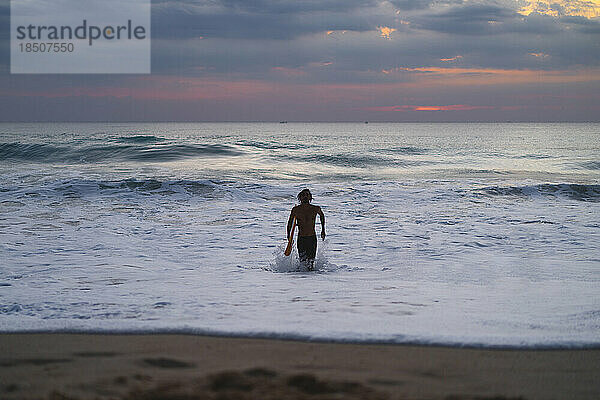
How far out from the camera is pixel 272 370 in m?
3.44

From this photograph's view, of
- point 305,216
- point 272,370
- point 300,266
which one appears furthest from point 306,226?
point 272,370

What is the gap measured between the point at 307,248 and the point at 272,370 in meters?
3.90

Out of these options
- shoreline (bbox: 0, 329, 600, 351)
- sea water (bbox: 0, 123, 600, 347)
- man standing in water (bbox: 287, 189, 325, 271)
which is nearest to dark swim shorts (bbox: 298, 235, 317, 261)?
man standing in water (bbox: 287, 189, 325, 271)

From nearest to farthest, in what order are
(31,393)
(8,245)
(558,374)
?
(31,393) < (558,374) < (8,245)

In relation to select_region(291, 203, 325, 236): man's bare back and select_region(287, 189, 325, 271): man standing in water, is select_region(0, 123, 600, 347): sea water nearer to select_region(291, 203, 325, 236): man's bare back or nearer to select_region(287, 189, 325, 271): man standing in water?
select_region(287, 189, 325, 271): man standing in water

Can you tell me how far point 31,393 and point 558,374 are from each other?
3.39 m

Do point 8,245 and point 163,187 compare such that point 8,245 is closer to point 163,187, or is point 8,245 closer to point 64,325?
point 64,325

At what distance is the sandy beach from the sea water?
0.25 meters

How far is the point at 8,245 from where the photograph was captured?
8.41 m

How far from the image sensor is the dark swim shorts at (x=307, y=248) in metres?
7.29

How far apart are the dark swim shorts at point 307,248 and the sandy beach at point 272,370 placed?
3.29 m

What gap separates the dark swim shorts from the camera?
7.29 meters

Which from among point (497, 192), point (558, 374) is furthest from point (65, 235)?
point (497, 192)

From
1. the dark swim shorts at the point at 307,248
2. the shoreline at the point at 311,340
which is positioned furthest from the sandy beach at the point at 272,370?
the dark swim shorts at the point at 307,248
